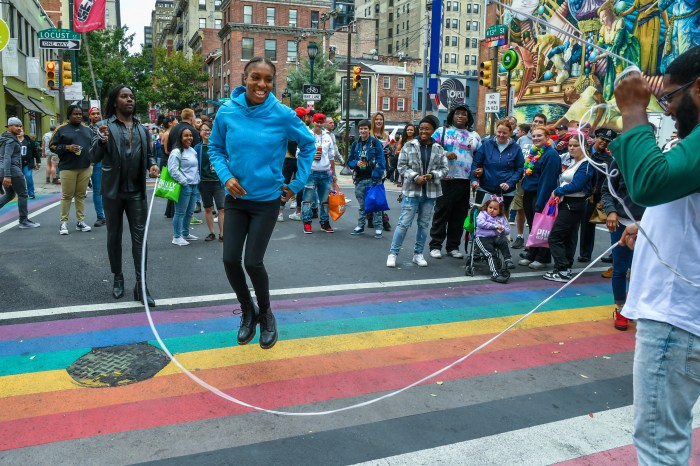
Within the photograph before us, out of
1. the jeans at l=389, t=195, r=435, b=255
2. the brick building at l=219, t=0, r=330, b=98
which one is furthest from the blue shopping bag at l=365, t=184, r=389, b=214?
the brick building at l=219, t=0, r=330, b=98

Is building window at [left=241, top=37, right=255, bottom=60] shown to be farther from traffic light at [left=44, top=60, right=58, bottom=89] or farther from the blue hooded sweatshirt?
the blue hooded sweatshirt

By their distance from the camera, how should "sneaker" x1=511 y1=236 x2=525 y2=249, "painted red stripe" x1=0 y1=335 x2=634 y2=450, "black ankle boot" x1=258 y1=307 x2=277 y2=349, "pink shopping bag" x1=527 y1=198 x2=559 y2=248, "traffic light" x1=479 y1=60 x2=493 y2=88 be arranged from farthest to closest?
1. "traffic light" x1=479 y1=60 x2=493 y2=88
2. "sneaker" x1=511 y1=236 x2=525 y2=249
3. "pink shopping bag" x1=527 y1=198 x2=559 y2=248
4. "black ankle boot" x1=258 y1=307 x2=277 y2=349
5. "painted red stripe" x1=0 y1=335 x2=634 y2=450

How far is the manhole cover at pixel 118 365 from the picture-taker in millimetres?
4141

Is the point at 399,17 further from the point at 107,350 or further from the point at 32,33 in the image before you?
the point at 107,350

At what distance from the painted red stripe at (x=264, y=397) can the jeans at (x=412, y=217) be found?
320 centimetres

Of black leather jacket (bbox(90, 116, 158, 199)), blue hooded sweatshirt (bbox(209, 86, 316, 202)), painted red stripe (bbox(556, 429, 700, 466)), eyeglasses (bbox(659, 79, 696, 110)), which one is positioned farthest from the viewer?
black leather jacket (bbox(90, 116, 158, 199))

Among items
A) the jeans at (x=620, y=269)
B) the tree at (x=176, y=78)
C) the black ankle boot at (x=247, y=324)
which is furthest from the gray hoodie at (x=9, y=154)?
the tree at (x=176, y=78)

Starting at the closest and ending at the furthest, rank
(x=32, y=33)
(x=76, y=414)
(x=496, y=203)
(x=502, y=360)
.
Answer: (x=76, y=414) < (x=502, y=360) < (x=496, y=203) < (x=32, y=33)

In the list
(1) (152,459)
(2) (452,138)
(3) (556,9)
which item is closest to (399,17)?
(3) (556,9)

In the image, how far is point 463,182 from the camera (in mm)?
8711

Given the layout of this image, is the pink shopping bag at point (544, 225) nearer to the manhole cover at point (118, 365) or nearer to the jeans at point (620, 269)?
the jeans at point (620, 269)

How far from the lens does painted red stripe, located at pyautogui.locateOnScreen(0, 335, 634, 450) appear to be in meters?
3.44

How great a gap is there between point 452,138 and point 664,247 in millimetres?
6623

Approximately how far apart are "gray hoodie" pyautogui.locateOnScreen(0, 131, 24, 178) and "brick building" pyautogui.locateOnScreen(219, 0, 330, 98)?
52.3m
